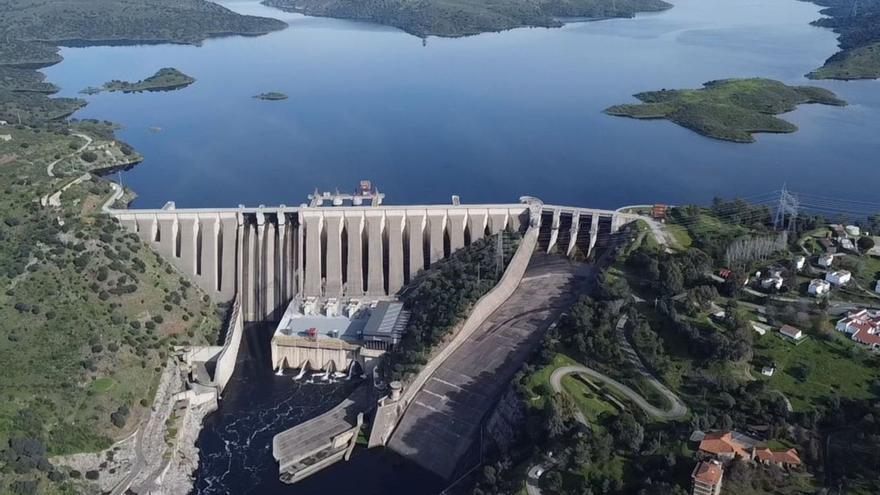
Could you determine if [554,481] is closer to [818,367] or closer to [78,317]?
[818,367]

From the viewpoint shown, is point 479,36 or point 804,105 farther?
point 479,36

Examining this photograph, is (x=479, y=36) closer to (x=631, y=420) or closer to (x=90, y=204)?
(x=90, y=204)

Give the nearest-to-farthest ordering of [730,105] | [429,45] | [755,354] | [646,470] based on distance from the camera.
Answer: [646,470] → [755,354] → [730,105] → [429,45]

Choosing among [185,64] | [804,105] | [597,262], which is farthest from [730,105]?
[185,64]

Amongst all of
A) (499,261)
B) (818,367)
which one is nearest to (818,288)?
(818,367)

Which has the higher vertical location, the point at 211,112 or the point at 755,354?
the point at 211,112

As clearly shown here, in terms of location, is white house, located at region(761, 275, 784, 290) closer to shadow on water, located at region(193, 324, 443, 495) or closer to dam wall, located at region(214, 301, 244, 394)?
shadow on water, located at region(193, 324, 443, 495)

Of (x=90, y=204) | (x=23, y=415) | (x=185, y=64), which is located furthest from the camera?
(x=185, y=64)
